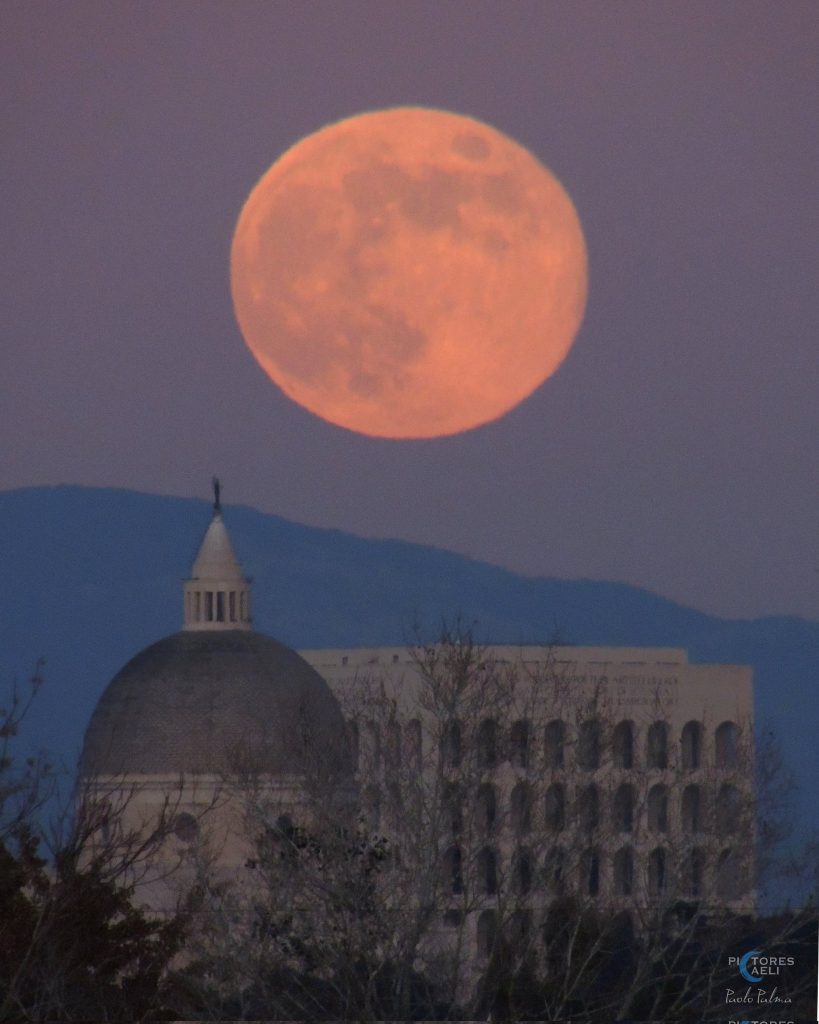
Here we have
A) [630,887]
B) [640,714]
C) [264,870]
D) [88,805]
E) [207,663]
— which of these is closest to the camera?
[88,805]

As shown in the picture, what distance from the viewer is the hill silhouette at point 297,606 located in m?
48.5

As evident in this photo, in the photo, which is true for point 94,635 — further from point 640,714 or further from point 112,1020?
point 112,1020

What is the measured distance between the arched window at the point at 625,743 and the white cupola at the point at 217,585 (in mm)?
12204

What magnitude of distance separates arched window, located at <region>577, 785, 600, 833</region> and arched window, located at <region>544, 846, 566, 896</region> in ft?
6.04

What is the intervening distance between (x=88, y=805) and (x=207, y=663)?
53848 mm

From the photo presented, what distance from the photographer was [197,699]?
75.4 m

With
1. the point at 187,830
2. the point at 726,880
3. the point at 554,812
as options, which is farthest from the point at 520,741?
the point at 187,830

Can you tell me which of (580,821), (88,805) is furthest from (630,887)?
(88,805)

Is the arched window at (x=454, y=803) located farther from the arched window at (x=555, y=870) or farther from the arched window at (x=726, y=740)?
the arched window at (x=726, y=740)

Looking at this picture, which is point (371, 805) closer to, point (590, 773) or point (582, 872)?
point (582, 872)

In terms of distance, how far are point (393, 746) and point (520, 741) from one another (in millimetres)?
1518

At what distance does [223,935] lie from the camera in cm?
2902

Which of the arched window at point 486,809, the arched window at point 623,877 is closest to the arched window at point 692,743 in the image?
the arched window at point 623,877

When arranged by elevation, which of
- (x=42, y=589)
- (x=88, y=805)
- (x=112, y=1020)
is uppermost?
(x=42, y=589)
